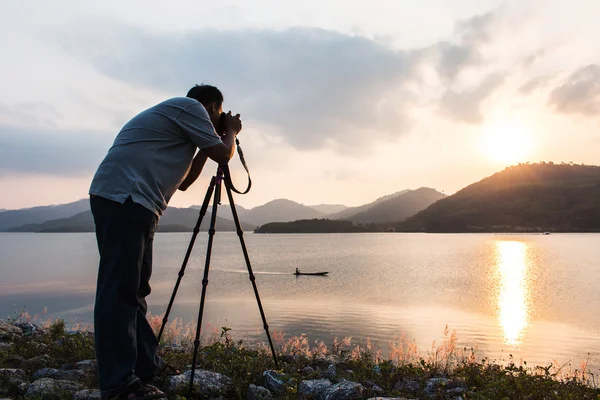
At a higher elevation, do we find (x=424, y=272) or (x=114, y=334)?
(x=114, y=334)

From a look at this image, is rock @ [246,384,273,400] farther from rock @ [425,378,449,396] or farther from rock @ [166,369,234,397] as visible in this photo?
rock @ [425,378,449,396]

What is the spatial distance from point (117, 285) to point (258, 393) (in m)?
1.74

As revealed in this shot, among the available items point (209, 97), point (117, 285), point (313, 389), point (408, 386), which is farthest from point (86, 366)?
point (408, 386)

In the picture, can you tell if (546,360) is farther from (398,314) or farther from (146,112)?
(146,112)

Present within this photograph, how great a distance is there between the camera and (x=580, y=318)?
63.5 ft

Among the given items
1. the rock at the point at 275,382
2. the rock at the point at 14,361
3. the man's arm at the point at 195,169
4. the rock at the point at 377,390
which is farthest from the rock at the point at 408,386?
the rock at the point at 14,361

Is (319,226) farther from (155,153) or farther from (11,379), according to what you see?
(155,153)

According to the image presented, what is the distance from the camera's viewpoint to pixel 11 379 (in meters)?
4.81

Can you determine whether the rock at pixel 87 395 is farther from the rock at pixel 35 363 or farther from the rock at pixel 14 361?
the rock at pixel 14 361

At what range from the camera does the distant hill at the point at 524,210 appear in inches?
6280

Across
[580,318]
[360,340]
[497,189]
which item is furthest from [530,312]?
[497,189]

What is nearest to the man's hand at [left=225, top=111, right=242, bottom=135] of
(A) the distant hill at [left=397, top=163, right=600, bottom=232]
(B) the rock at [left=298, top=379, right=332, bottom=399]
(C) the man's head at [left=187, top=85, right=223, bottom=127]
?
(C) the man's head at [left=187, top=85, right=223, bottom=127]

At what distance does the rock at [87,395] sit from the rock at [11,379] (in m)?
1.04

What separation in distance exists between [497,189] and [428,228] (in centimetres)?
4189
